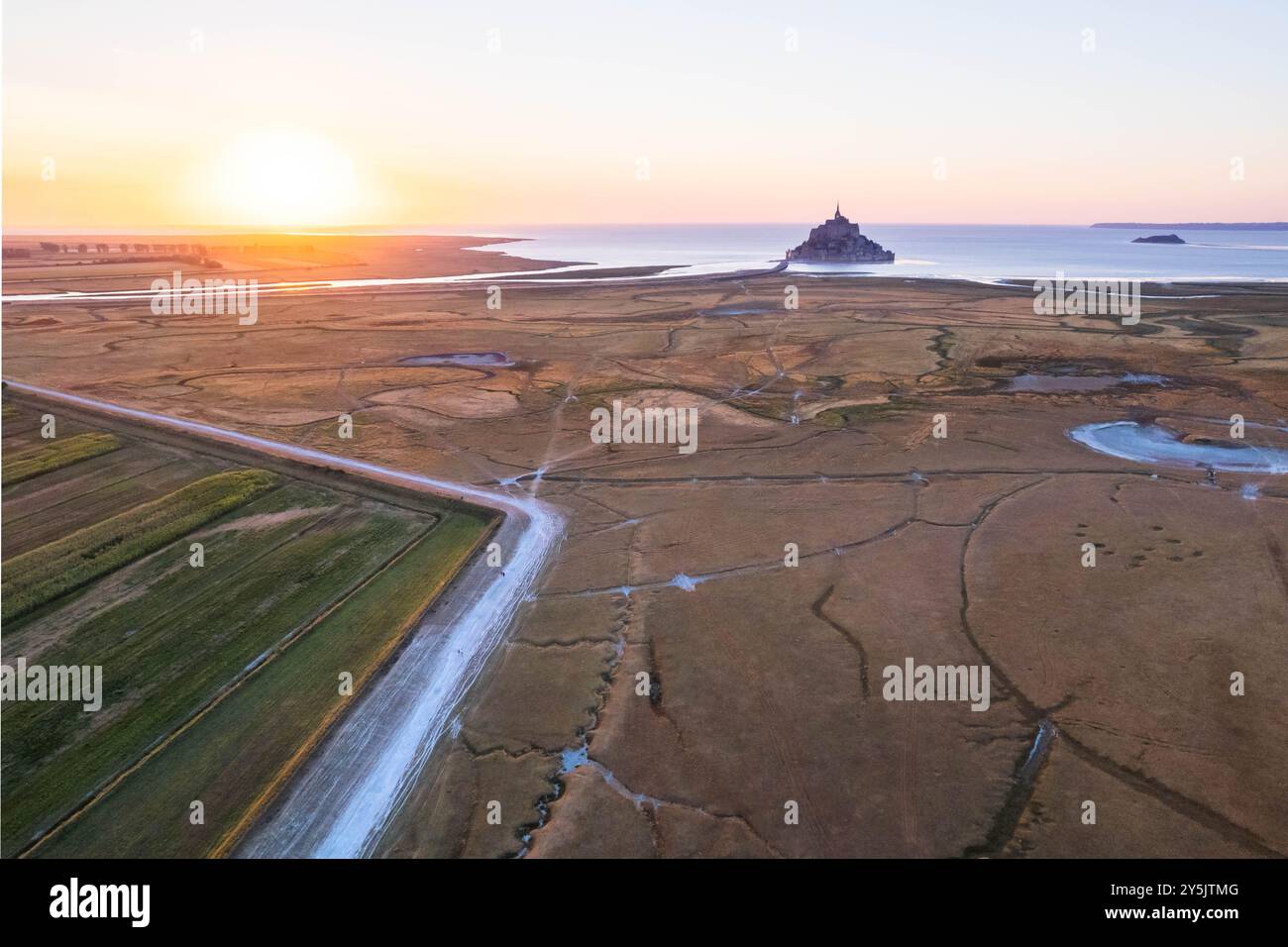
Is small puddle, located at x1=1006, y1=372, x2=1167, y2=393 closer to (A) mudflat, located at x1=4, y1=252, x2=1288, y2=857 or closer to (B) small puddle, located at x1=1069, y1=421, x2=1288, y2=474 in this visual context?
(A) mudflat, located at x1=4, y1=252, x2=1288, y2=857

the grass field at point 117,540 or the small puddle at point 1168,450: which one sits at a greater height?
the small puddle at point 1168,450

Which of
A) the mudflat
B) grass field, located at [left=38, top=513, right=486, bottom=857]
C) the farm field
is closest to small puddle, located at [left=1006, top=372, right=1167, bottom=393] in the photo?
the mudflat

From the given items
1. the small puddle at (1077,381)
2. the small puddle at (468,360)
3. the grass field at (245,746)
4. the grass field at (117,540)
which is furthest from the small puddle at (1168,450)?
the small puddle at (468,360)

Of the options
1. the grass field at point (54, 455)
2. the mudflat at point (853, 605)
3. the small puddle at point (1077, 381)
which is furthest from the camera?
the small puddle at point (1077, 381)

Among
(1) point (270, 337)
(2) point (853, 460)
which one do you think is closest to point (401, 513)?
(2) point (853, 460)

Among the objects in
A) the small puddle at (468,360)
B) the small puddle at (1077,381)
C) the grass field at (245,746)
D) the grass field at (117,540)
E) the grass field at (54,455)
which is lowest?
the grass field at (245,746)

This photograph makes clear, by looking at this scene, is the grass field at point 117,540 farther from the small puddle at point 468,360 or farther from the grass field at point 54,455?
the small puddle at point 468,360
